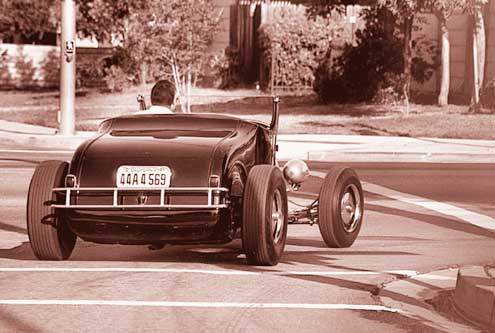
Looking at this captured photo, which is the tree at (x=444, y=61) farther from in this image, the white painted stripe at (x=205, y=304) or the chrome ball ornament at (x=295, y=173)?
the white painted stripe at (x=205, y=304)

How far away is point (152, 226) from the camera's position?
10430 millimetres

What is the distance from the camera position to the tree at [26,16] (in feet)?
145

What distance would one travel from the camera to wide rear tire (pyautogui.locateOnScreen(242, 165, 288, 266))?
1038 cm

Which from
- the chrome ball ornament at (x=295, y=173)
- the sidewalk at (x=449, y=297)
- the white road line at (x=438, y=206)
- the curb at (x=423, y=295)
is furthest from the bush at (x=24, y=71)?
the sidewalk at (x=449, y=297)

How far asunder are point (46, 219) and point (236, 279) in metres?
1.68

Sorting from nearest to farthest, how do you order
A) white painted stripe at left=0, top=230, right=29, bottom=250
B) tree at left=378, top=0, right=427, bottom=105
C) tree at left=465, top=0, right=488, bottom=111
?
1. white painted stripe at left=0, top=230, right=29, bottom=250
2. tree at left=465, top=0, right=488, bottom=111
3. tree at left=378, top=0, right=427, bottom=105

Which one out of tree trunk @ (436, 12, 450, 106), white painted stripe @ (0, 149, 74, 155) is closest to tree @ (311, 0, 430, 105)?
tree trunk @ (436, 12, 450, 106)

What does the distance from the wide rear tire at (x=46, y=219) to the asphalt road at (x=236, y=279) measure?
0.13 metres

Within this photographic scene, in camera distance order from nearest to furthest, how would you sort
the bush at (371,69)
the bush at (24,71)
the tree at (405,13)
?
the tree at (405,13)
the bush at (371,69)
the bush at (24,71)

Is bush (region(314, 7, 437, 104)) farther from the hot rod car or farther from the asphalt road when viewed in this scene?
the hot rod car

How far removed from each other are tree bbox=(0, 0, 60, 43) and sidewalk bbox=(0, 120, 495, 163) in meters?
17.9

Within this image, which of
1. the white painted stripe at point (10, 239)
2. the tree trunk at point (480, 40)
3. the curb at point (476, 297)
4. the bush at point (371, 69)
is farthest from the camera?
the bush at point (371, 69)

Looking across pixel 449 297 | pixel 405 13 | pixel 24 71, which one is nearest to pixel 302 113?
pixel 405 13

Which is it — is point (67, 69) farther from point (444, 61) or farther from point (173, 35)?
point (444, 61)
